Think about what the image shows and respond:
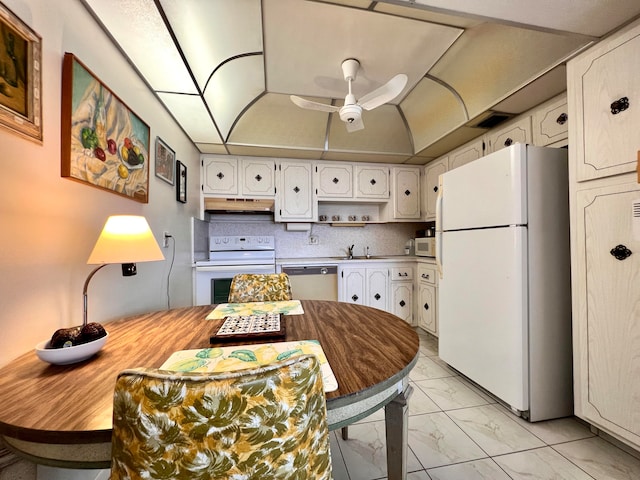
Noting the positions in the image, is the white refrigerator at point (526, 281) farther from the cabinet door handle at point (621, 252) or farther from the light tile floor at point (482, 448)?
the cabinet door handle at point (621, 252)

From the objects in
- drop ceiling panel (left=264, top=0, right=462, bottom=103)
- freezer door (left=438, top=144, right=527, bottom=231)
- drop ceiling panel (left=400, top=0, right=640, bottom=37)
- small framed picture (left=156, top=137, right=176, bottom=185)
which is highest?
drop ceiling panel (left=264, top=0, right=462, bottom=103)

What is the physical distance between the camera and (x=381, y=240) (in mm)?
3994

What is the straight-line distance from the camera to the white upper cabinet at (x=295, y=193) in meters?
3.40

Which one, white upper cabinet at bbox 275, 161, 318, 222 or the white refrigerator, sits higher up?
white upper cabinet at bbox 275, 161, 318, 222

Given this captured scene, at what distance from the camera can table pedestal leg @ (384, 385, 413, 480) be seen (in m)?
0.90

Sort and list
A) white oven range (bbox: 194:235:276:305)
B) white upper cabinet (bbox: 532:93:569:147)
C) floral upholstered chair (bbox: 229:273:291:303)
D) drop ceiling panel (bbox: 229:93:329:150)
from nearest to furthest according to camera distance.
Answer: floral upholstered chair (bbox: 229:273:291:303), white upper cabinet (bbox: 532:93:569:147), drop ceiling panel (bbox: 229:93:329:150), white oven range (bbox: 194:235:276:305)

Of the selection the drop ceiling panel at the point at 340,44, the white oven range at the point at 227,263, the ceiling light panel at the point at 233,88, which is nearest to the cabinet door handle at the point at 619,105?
A: the drop ceiling panel at the point at 340,44

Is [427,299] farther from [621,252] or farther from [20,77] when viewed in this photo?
[20,77]

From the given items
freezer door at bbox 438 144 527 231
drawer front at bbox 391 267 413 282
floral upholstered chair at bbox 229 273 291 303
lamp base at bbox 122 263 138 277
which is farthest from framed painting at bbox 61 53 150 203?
drawer front at bbox 391 267 413 282

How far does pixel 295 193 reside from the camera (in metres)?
3.43

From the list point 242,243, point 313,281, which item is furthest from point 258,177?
point 313,281

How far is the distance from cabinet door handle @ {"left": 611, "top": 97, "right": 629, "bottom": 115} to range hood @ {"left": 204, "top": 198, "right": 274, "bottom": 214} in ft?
9.54

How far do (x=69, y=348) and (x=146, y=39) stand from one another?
1553mm

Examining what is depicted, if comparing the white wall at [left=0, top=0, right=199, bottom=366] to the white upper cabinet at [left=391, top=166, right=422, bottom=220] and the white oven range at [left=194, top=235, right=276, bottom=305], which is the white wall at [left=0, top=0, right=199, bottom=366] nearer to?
the white oven range at [left=194, top=235, right=276, bottom=305]
